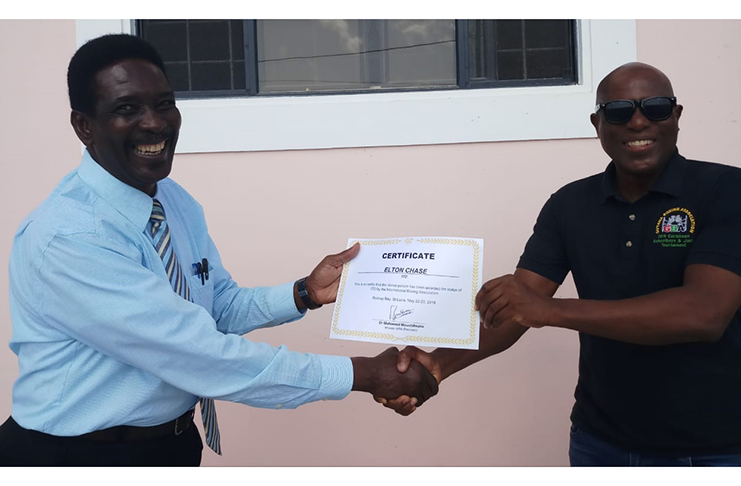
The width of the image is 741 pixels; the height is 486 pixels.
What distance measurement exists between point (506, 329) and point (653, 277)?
0.62 m

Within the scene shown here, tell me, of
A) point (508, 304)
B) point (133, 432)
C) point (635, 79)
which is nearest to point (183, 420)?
point (133, 432)

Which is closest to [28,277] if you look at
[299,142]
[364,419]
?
[299,142]

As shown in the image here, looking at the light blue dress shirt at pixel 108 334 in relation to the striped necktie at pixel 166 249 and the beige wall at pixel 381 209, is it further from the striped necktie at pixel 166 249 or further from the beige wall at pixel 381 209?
the beige wall at pixel 381 209

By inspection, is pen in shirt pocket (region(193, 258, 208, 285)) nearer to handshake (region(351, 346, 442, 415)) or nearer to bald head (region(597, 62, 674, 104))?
handshake (region(351, 346, 442, 415))

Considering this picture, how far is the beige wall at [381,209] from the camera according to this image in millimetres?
3557

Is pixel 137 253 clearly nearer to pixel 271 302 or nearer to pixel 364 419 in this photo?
pixel 271 302

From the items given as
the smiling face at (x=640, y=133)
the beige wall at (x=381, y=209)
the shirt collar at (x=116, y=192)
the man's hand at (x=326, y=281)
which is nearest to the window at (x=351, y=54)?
the beige wall at (x=381, y=209)

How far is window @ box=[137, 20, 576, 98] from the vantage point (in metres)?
3.70

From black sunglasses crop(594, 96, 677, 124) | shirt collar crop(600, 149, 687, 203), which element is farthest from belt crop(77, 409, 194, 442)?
black sunglasses crop(594, 96, 677, 124)

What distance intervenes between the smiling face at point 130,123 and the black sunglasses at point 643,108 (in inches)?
55.5

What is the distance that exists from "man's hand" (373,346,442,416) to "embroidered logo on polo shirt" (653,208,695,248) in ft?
3.19

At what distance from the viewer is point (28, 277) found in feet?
6.46
